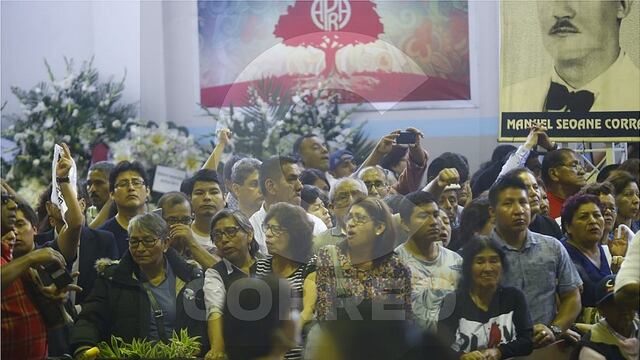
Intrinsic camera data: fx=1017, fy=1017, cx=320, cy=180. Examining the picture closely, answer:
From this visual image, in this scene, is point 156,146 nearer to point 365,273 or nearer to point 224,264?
point 224,264

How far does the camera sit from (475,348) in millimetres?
4125

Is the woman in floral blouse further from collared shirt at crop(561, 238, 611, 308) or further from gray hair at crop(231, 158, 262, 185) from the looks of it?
collared shirt at crop(561, 238, 611, 308)

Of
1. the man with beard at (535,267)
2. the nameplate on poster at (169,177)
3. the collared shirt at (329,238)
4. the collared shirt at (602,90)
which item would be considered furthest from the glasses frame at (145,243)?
the collared shirt at (602,90)

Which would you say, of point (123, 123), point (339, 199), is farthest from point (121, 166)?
point (339, 199)

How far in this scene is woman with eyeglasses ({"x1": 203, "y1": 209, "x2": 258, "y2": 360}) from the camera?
4301mm

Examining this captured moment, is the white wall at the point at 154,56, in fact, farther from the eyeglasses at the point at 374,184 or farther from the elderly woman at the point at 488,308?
the elderly woman at the point at 488,308

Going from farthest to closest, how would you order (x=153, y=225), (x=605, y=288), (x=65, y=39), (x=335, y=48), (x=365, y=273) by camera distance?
(x=65, y=39) < (x=153, y=225) < (x=335, y=48) < (x=365, y=273) < (x=605, y=288)

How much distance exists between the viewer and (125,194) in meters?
4.46

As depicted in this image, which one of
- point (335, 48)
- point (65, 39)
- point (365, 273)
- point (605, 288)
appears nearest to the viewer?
point (605, 288)

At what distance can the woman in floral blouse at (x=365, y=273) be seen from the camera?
4.19 metres

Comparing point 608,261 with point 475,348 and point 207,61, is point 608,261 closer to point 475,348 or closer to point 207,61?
point 475,348

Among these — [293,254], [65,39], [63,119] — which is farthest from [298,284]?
[65,39]

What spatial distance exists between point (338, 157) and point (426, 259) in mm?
559

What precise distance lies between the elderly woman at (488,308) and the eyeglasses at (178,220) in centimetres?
117
